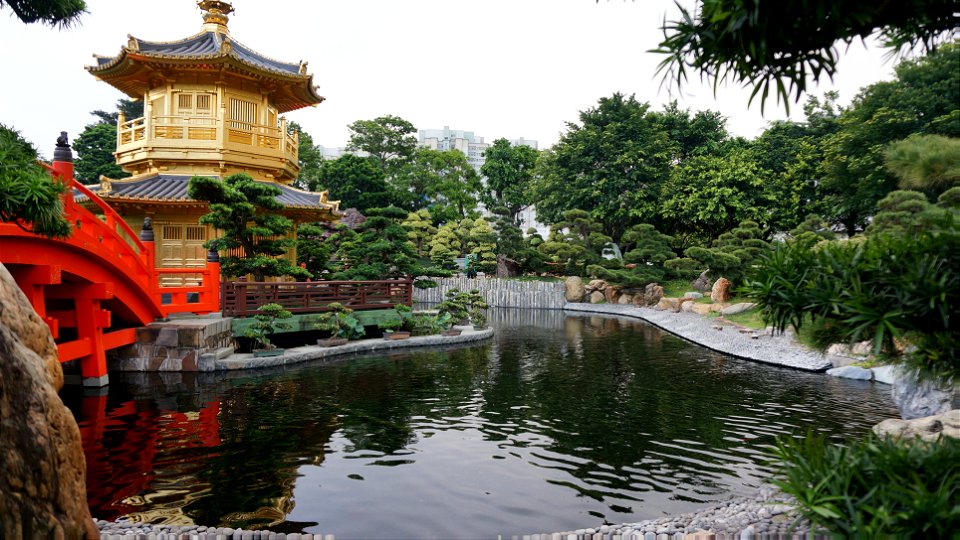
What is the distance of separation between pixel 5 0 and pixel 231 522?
8587 millimetres

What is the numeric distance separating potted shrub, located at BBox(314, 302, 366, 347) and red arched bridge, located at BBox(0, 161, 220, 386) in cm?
323

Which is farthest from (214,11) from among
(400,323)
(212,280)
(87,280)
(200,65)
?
(87,280)

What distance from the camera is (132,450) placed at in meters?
6.79

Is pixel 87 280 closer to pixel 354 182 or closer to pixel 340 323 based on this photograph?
pixel 340 323

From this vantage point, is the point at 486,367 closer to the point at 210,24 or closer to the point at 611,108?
the point at 210,24

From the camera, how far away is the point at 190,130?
16.5 metres

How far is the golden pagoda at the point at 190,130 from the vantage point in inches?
618

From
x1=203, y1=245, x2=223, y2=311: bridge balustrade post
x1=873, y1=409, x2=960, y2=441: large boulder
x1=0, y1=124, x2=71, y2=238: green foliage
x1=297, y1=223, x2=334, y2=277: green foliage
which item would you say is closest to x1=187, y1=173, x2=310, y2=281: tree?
x1=203, y1=245, x2=223, y2=311: bridge balustrade post

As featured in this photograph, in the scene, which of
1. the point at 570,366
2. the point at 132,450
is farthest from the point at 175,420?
the point at 570,366

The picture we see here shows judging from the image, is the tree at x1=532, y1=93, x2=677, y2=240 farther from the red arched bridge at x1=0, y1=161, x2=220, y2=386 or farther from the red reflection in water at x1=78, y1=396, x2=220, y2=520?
the red reflection in water at x1=78, y1=396, x2=220, y2=520

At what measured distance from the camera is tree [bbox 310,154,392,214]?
34.7m

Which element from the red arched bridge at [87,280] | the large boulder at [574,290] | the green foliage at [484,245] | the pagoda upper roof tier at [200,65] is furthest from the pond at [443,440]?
the green foliage at [484,245]

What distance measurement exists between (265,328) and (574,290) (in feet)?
Answer: 64.5

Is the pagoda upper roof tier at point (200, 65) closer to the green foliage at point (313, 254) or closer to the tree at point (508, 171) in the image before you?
the green foliage at point (313, 254)
